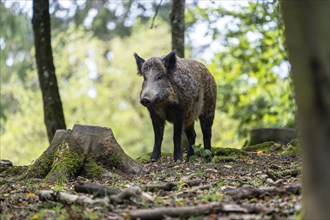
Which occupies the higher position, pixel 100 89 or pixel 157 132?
pixel 100 89

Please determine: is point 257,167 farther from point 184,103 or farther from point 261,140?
point 261,140

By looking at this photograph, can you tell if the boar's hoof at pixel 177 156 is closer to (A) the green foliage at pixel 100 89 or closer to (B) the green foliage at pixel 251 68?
(B) the green foliage at pixel 251 68

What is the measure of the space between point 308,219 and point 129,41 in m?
35.6

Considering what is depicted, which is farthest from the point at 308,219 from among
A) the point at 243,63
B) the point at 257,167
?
the point at 243,63

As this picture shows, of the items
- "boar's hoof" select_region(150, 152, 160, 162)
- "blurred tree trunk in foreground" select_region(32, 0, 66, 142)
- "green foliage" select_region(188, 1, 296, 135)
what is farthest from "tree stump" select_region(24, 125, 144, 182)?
"green foliage" select_region(188, 1, 296, 135)

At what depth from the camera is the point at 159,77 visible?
10148 millimetres

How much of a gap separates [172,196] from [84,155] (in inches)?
95.7

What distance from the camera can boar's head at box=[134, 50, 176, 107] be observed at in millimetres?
9938

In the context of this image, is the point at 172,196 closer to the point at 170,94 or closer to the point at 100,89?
the point at 170,94

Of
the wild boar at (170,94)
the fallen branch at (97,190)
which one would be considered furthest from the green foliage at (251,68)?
the fallen branch at (97,190)

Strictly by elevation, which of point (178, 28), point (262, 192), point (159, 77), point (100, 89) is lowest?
point (262, 192)

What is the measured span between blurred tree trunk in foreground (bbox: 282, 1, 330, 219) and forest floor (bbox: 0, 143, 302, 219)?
1130 mm

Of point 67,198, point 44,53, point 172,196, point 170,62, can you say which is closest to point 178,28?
point 44,53

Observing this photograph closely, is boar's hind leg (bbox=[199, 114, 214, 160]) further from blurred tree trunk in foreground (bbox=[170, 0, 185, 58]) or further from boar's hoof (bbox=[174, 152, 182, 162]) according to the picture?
blurred tree trunk in foreground (bbox=[170, 0, 185, 58])
